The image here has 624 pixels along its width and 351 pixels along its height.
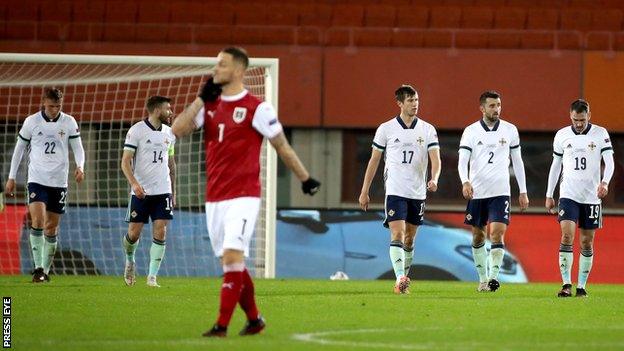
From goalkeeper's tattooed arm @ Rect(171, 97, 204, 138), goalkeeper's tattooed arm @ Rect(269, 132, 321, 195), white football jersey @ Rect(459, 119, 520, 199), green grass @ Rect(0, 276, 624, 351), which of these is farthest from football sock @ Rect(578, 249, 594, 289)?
goalkeeper's tattooed arm @ Rect(171, 97, 204, 138)

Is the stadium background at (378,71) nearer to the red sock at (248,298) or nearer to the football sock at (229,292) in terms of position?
the red sock at (248,298)

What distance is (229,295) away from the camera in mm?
7871

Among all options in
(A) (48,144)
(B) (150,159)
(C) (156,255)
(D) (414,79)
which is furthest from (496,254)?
(D) (414,79)

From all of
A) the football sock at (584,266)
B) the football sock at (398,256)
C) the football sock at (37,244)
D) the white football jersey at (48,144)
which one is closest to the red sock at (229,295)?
the football sock at (398,256)

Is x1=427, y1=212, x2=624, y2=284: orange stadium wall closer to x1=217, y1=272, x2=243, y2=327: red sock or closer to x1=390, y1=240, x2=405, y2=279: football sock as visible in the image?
x1=390, y1=240, x2=405, y2=279: football sock

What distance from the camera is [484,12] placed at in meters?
22.2

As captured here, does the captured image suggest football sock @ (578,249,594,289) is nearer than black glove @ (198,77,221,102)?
→ No

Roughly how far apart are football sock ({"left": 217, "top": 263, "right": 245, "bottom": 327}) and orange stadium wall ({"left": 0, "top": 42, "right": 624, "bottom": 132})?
13.3m

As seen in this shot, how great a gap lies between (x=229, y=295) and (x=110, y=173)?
11.8 metres

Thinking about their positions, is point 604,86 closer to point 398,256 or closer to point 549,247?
point 549,247

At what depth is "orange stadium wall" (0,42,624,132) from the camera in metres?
21.2

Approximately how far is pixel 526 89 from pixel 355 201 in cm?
332

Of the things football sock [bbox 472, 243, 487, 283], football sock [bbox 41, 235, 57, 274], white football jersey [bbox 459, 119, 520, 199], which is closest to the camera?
white football jersey [bbox 459, 119, 520, 199]

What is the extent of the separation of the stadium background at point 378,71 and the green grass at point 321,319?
770 cm
